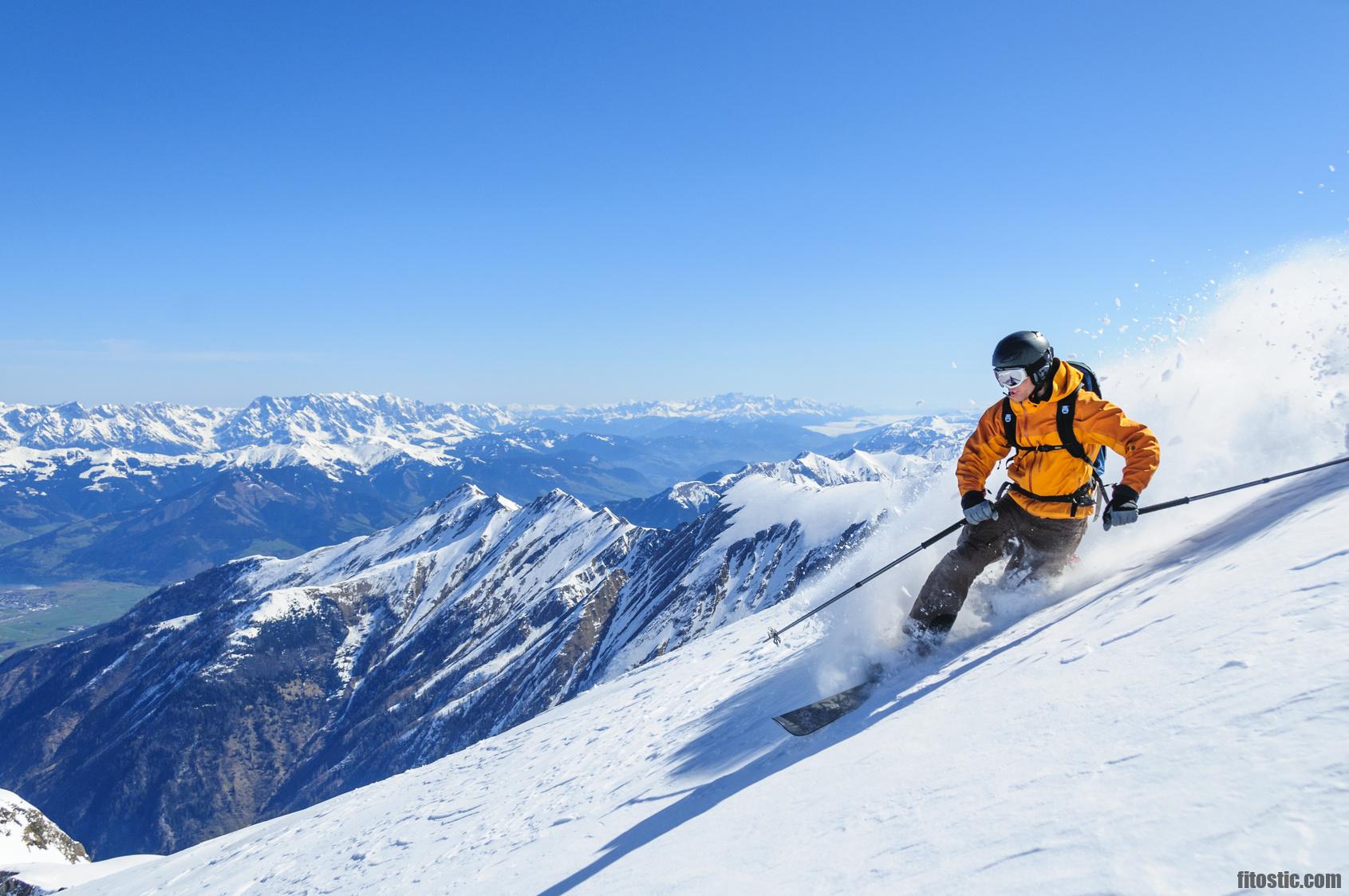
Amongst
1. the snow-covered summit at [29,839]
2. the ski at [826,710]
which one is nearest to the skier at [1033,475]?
the ski at [826,710]

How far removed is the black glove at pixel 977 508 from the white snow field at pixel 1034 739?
1310mm

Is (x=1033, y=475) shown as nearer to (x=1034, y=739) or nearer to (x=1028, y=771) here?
(x=1034, y=739)

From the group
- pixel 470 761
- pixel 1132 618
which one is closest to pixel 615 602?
pixel 470 761

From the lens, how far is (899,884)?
3850 millimetres

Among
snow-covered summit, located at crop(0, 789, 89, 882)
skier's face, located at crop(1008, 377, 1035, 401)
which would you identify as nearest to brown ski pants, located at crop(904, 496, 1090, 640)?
→ skier's face, located at crop(1008, 377, 1035, 401)

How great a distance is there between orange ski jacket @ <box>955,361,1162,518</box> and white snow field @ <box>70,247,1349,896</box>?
4.09 ft

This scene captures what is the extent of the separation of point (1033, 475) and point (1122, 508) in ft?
4.08

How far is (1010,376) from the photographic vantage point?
8273 mm

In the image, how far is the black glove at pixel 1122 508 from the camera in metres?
7.45

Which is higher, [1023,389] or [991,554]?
[1023,389]

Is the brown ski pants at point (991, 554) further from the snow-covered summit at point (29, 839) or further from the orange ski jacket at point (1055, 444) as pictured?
the snow-covered summit at point (29, 839)

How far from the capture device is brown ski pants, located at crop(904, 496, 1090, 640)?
8828mm

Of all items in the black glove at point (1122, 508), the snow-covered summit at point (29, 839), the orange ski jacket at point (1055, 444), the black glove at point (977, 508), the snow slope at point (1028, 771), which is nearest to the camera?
the snow slope at point (1028, 771)

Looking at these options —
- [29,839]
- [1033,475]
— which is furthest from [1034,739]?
[29,839]
